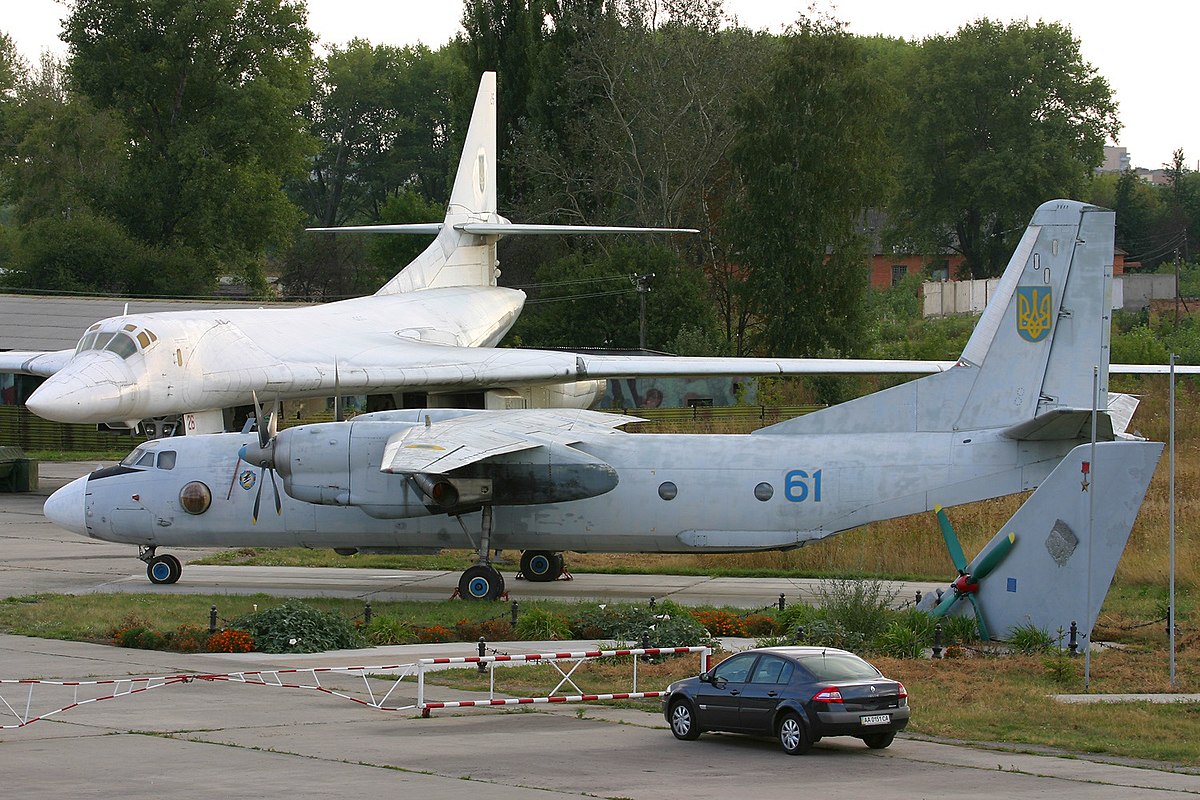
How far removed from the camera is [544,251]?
80.5m

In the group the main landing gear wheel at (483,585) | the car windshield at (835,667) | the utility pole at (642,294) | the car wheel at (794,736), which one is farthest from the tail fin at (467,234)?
the car wheel at (794,736)

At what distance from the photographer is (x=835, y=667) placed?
1288cm

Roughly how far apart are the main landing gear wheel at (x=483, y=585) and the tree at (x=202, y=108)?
6540 cm

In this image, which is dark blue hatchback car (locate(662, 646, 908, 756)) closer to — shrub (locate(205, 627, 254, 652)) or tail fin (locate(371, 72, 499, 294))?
shrub (locate(205, 627, 254, 652))

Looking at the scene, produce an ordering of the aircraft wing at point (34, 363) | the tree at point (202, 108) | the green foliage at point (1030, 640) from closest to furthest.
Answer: the green foliage at point (1030, 640) < the aircraft wing at point (34, 363) < the tree at point (202, 108)

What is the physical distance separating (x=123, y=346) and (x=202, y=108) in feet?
204

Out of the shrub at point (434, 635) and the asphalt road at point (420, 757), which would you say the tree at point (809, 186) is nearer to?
the shrub at point (434, 635)

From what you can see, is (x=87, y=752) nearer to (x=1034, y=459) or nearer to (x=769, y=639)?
(x=769, y=639)

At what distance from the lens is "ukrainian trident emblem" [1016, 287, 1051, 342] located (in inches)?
856

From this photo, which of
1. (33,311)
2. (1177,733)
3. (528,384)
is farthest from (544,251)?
(1177,733)

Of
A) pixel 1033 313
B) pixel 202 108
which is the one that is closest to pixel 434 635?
pixel 1033 313

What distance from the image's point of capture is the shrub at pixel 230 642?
18.8 m

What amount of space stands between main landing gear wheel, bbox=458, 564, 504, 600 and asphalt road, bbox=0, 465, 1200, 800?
20.5 feet

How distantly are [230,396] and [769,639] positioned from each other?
16.2 metres
